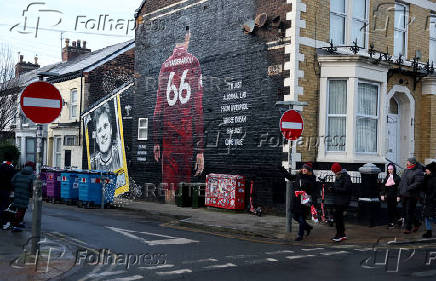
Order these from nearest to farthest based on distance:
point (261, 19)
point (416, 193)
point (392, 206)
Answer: point (416, 193)
point (392, 206)
point (261, 19)

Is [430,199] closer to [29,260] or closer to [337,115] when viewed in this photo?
[337,115]

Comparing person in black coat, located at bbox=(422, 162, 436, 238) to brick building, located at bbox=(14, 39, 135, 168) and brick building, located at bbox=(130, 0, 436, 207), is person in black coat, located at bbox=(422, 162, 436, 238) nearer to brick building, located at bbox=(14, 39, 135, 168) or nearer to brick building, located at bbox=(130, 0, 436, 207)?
brick building, located at bbox=(130, 0, 436, 207)

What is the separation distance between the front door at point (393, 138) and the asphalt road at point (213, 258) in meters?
7.72

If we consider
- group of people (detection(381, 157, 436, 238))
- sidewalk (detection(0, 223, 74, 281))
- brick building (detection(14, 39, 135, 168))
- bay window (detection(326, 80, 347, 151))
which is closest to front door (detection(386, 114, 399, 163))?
bay window (detection(326, 80, 347, 151))

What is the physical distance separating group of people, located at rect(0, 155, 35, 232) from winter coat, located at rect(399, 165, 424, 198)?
901cm

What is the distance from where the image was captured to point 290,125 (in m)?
12.3

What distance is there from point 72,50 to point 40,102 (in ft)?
97.0

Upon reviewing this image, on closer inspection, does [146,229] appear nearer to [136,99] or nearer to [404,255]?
[404,255]

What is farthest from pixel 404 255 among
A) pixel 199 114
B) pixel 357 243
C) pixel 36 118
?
pixel 199 114

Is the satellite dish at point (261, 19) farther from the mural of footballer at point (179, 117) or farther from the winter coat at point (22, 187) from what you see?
the winter coat at point (22, 187)

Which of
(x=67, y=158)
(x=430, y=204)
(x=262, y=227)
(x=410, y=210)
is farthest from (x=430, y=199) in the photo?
(x=67, y=158)

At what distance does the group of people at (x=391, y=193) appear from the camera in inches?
440

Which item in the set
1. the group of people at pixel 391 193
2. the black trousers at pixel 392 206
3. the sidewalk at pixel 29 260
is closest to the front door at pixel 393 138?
the group of people at pixel 391 193

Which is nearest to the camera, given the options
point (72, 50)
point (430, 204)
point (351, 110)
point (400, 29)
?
point (430, 204)
